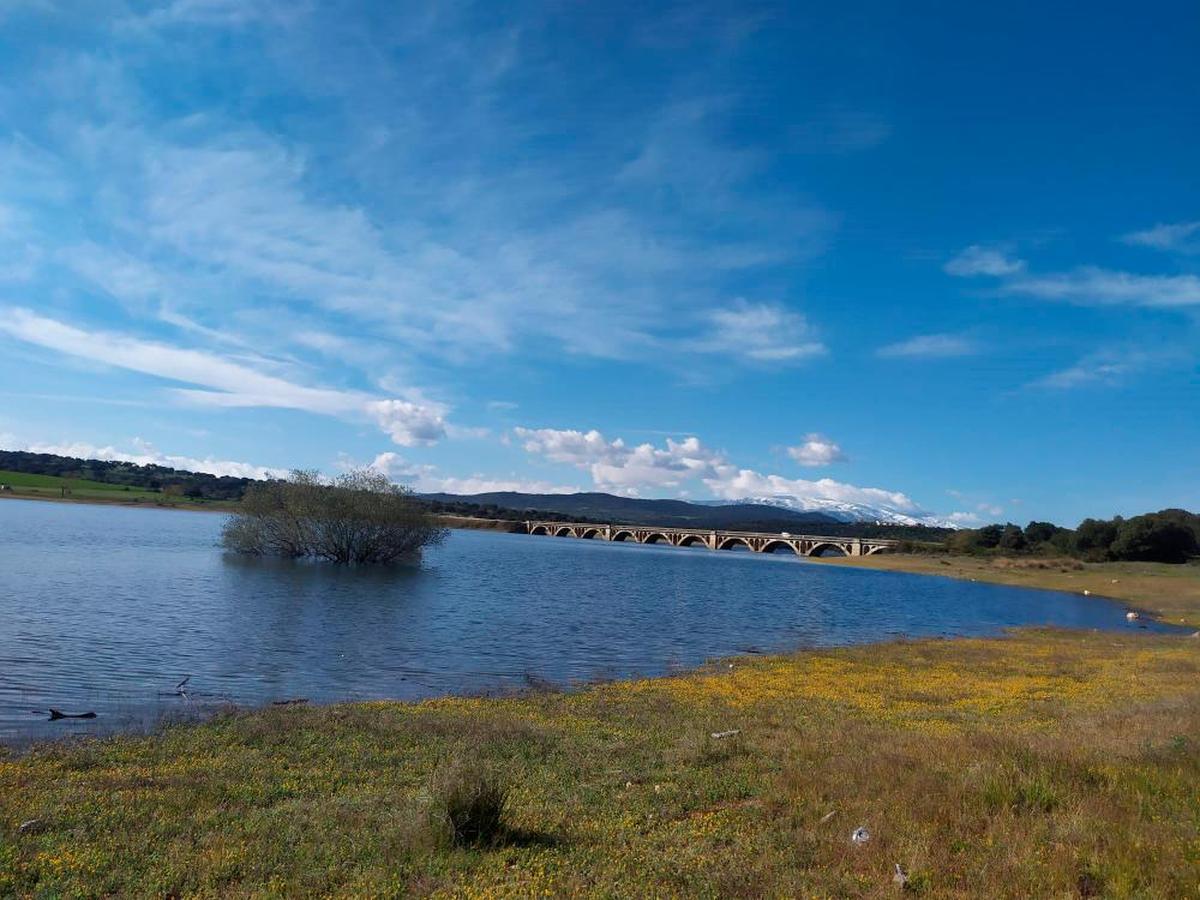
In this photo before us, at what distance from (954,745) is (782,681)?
14.6m

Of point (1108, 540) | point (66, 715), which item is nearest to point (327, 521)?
point (66, 715)

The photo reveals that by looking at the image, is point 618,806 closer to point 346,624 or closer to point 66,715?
point 66,715

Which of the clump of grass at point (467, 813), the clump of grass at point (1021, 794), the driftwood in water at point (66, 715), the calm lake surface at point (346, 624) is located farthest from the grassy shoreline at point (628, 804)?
the calm lake surface at point (346, 624)

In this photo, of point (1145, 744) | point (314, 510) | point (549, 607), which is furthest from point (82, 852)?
point (314, 510)

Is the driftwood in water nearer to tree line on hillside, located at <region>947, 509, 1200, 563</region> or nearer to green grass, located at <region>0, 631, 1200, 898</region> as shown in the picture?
green grass, located at <region>0, 631, 1200, 898</region>

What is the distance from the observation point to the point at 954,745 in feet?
49.9

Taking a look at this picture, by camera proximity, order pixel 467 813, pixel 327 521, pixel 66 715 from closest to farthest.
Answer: pixel 467 813 < pixel 66 715 < pixel 327 521

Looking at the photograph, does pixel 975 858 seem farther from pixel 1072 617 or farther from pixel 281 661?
pixel 1072 617

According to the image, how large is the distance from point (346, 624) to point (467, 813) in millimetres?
32000

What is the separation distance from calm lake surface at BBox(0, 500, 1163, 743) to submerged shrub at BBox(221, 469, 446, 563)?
358 cm

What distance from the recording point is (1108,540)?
152500 mm

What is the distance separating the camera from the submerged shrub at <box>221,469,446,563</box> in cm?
7931

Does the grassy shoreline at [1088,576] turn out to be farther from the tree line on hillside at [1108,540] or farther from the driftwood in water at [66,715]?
the driftwood in water at [66,715]

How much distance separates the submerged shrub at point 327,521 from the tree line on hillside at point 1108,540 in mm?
128822
